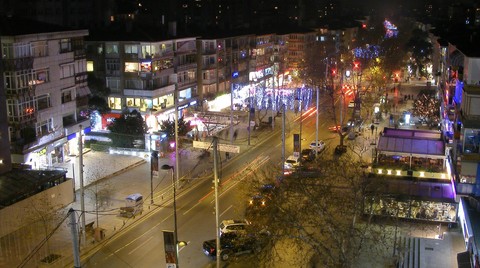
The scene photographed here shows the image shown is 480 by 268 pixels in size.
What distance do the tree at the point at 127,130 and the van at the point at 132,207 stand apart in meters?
15.5

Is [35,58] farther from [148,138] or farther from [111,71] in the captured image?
[111,71]

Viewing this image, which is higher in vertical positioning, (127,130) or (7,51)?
(7,51)

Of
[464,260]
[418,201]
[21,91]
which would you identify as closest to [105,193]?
[21,91]

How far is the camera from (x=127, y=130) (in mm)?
52469

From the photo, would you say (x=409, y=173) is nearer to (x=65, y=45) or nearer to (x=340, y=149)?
(x=340, y=149)

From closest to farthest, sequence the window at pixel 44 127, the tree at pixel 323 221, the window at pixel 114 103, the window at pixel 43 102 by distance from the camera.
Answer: the tree at pixel 323 221, the window at pixel 43 102, the window at pixel 44 127, the window at pixel 114 103

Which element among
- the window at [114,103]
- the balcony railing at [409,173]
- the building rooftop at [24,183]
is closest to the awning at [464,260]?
the balcony railing at [409,173]

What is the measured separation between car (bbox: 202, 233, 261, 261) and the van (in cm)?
774

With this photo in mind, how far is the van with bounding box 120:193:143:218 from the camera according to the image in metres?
35.7

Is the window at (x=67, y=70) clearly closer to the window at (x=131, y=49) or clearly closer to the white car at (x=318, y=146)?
the window at (x=131, y=49)

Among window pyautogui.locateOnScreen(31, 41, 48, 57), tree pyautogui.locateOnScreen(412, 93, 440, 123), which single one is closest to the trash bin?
window pyautogui.locateOnScreen(31, 41, 48, 57)

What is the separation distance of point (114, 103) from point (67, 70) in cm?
1529

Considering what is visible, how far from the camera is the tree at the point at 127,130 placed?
5166cm

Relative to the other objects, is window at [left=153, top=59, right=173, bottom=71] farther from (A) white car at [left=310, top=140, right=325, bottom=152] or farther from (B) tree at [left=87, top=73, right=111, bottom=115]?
(A) white car at [left=310, top=140, right=325, bottom=152]
